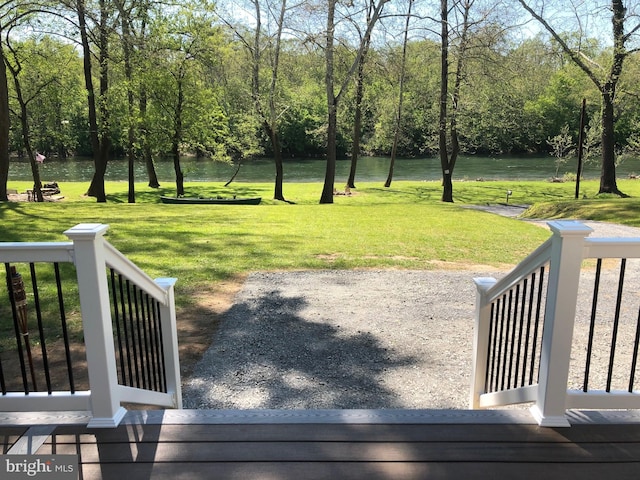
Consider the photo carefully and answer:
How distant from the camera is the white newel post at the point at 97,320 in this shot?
2.29 m

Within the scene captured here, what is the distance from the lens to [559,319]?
2396 millimetres

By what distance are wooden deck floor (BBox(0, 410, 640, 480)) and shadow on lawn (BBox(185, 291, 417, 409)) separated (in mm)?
1466

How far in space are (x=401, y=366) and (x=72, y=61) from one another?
24498mm

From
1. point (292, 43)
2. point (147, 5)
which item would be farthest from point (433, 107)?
point (147, 5)

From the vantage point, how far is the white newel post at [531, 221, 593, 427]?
2.29 meters

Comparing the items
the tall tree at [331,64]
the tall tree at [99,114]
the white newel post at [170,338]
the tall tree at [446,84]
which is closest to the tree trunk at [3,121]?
the tall tree at [99,114]

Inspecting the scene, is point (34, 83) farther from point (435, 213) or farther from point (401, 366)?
point (401, 366)

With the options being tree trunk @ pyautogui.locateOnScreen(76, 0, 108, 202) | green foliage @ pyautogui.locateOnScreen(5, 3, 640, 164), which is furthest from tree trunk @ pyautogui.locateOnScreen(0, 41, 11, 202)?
tree trunk @ pyautogui.locateOnScreen(76, 0, 108, 202)

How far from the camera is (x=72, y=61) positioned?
23.2m

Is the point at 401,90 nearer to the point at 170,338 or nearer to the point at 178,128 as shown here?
the point at 178,128

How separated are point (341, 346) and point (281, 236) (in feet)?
20.6

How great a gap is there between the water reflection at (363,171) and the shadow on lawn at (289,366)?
33.6m

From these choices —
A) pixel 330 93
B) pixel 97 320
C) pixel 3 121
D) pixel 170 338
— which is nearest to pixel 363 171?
pixel 330 93

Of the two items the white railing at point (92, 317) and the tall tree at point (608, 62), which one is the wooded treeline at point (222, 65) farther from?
the white railing at point (92, 317)
